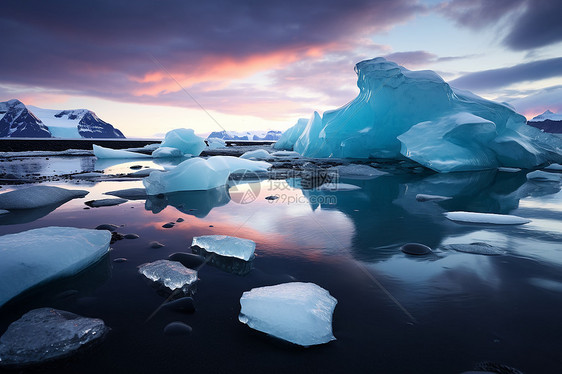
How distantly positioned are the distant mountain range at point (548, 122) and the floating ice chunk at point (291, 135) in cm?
11760

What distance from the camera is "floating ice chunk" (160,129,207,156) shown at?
16.6 meters

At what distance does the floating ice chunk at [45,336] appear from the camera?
3.83 feet

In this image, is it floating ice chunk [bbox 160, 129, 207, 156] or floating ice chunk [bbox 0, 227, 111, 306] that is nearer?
floating ice chunk [bbox 0, 227, 111, 306]

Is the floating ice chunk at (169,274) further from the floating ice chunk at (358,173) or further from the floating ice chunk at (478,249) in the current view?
the floating ice chunk at (358,173)

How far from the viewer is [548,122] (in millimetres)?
108875

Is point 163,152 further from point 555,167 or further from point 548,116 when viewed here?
point 548,116

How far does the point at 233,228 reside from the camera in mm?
3148

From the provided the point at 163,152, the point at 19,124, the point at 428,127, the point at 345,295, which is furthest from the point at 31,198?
the point at 19,124

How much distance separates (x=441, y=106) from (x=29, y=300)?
→ 1179 cm

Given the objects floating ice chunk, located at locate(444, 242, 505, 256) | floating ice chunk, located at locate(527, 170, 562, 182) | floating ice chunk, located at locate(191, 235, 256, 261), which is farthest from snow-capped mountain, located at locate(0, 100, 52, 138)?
floating ice chunk, located at locate(444, 242, 505, 256)

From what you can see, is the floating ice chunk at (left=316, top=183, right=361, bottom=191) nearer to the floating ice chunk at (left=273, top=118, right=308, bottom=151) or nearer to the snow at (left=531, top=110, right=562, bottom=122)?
the floating ice chunk at (left=273, top=118, right=308, bottom=151)

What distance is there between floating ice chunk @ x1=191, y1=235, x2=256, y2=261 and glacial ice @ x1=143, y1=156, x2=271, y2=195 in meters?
2.97

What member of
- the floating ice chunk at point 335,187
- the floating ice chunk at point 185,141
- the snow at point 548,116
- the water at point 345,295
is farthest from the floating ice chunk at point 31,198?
the snow at point 548,116

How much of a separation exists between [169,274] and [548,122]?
153 m
